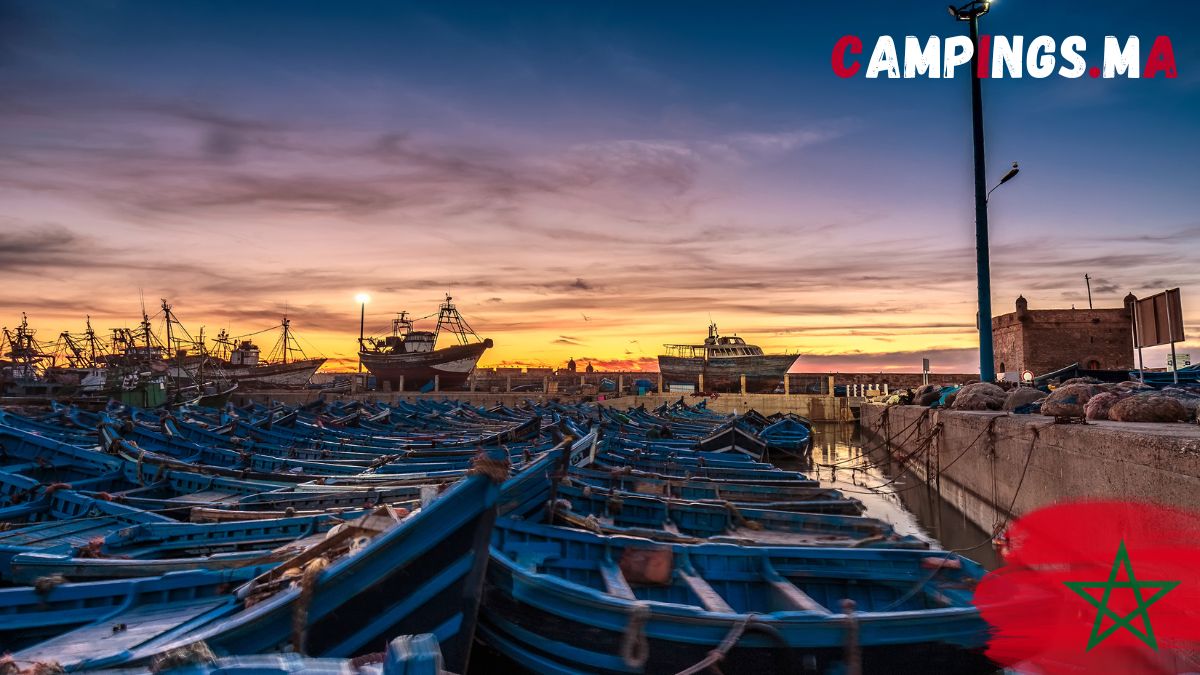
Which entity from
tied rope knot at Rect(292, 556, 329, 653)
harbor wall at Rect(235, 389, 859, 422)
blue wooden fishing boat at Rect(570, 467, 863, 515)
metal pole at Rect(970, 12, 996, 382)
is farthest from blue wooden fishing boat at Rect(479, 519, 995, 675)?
harbor wall at Rect(235, 389, 859, 422)

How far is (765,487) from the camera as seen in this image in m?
12.6

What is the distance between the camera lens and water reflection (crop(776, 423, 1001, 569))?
1439 centimetres

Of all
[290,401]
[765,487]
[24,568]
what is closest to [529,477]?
[24,568]

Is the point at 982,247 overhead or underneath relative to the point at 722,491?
overhead

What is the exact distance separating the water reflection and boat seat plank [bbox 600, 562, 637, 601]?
20.1 feet

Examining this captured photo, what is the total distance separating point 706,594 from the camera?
618 cm

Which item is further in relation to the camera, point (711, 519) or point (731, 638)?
point (711, 519)

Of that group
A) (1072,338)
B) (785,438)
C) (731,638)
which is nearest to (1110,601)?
(731,638)

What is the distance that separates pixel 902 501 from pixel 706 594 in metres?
16.2

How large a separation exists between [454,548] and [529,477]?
2.99 m

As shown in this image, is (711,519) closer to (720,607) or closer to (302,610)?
(720,607)

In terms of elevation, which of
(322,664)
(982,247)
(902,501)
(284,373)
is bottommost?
(902,501)

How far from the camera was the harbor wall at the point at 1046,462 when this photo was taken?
747 centimetres

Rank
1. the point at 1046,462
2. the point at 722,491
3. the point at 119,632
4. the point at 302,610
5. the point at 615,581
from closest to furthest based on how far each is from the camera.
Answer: the point at 302,610
the point at 119,632
the point at 615,581
the point at 1046,462
the point at 722,491
